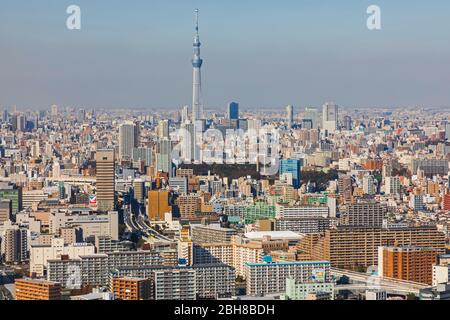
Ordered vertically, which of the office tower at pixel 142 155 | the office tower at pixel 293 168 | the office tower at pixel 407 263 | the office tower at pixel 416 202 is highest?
the office tower at pixel 142 155

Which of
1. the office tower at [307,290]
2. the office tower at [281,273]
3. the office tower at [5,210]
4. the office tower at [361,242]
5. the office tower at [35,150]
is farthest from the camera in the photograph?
the office tower at [35,150]

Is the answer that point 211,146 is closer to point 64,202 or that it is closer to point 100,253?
point 64,202

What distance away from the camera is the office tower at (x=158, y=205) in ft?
35.4

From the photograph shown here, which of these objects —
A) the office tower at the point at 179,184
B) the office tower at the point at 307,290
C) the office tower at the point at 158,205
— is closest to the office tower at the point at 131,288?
the office tower at the point at 307,290

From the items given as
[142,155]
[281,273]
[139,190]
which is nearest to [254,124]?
[139,190]

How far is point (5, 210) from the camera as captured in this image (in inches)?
411

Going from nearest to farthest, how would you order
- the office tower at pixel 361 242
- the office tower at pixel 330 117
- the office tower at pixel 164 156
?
the office tower at pixel 361 242
the office tower at pixel 330 117
the office tower at pixel 164 156

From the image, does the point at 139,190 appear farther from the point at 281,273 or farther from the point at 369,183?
the point at 281,273

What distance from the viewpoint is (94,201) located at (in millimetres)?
11234

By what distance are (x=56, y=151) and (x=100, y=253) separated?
555 centimetres

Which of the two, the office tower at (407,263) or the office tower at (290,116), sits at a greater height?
the office tower at (290,116)

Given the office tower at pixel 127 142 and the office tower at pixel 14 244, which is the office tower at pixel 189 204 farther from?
the office tower at pixel 14 244

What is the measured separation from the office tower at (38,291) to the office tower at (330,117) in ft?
18.9

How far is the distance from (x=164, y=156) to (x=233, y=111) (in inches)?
145
